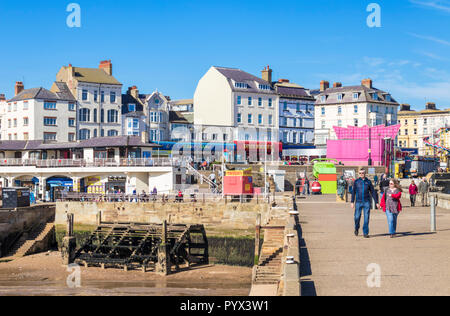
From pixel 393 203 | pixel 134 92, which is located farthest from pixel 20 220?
pixel 134 92

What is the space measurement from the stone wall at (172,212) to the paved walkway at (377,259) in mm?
15998

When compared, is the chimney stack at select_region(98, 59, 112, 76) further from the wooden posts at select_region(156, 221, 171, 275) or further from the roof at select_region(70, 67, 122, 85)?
the wooden posts at select_region(156, 221, 171, 275)

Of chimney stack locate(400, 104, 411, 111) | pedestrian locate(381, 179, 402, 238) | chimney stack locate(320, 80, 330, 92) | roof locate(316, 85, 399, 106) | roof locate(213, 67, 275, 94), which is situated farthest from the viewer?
chimney stack locate(400, 104, 411, 111)

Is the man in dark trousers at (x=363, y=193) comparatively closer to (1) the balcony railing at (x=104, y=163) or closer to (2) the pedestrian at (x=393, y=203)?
(2) the pedestrian at (x=393, y=203)

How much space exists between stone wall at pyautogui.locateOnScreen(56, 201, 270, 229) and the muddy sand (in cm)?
381

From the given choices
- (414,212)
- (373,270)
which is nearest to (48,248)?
(414,212)

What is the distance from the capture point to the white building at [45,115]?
66.1 m

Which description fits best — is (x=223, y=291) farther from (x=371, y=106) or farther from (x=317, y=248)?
(x=371, y=106)

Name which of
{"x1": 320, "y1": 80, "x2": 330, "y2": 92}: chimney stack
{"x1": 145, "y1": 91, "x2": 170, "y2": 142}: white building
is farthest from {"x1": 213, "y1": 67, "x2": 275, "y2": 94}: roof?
{"x1": 320, "y1": 80, "x2": 330, "y2": 92}: chimney stack

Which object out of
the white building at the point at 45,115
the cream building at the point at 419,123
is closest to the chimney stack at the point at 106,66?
the white building at the point at 45,115

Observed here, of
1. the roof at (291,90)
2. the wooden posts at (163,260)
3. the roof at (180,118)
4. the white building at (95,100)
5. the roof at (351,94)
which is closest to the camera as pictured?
the wooden posts at (163,260)

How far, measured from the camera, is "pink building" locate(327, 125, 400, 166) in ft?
190

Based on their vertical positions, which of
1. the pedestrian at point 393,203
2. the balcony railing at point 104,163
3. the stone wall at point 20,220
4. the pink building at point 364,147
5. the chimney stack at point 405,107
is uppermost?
the chimney stack at point 405,107

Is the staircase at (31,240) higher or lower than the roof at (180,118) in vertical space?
lower
